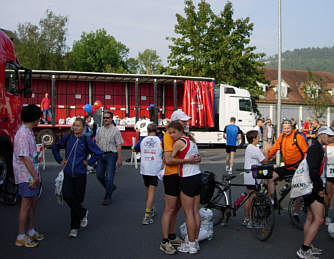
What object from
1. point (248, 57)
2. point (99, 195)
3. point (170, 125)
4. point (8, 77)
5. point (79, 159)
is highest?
point (248, 57)

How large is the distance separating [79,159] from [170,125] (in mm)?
1572

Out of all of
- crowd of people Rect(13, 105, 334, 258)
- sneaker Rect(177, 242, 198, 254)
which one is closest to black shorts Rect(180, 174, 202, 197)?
crowd of people Rect(13, 105, 334, 258)

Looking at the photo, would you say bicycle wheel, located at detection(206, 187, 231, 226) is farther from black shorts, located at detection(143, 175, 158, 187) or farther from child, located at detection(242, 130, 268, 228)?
black shorts, located at detection(143, 175, 158, 187)

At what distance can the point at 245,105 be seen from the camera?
Answer: 73.4 feet

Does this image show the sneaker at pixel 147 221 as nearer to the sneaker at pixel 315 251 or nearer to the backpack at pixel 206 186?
the backpack at pixel 206 186

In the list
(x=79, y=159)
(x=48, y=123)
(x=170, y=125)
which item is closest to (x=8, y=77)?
(x=79, y=159)

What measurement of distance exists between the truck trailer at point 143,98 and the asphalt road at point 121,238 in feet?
41.7

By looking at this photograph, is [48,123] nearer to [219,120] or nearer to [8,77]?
[219,120]

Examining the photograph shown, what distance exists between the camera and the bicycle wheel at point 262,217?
18.0 feet

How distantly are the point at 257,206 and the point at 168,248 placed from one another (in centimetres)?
153

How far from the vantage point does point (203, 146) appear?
2402cm

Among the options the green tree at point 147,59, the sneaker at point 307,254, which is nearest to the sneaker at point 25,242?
the sneaker at point 307,254

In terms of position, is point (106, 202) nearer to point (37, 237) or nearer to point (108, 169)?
point (108, 169)

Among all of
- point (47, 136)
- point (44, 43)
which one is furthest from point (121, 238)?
point (44, 43)
